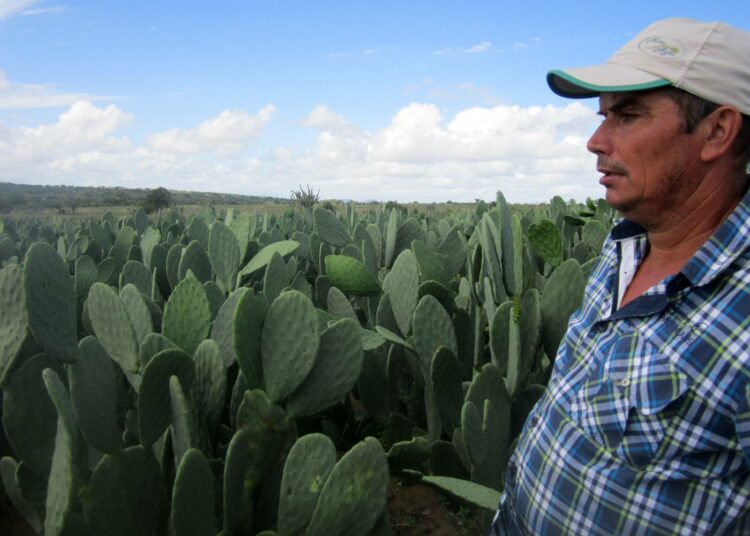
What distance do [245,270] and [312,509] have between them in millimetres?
1529

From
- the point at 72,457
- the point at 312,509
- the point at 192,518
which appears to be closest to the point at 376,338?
the point at 312,509

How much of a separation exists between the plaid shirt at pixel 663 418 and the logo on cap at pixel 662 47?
0.31m

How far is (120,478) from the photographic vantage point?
1.49 meters

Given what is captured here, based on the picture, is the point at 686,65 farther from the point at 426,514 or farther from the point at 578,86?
the point at 426,514

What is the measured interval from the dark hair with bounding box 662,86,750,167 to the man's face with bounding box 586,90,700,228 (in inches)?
0.4

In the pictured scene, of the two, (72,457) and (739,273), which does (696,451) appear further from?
(72,457)

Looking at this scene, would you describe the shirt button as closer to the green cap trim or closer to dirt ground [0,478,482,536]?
dirt ground [0,478,482,536]

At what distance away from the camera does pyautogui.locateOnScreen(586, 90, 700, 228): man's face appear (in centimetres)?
139

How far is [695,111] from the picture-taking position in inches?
54.6

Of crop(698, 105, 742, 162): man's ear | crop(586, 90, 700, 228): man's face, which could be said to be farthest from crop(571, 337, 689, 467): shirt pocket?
crop(698, 105, 742, 162): man's ear

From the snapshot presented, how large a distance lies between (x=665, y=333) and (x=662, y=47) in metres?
0.56

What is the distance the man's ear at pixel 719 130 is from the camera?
1360mm

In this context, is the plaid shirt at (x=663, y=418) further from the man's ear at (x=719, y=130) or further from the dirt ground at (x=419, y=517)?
the dirt ground at (x=419, y=517)

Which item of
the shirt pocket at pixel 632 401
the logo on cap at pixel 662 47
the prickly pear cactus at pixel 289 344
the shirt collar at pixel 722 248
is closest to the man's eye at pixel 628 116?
the logo on cap at pixel 662 47
